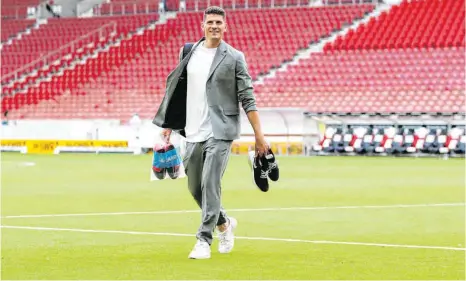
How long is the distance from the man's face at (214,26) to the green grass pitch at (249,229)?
2.00 meters

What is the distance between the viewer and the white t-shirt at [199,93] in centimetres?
959

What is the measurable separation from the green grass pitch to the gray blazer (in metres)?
1.21

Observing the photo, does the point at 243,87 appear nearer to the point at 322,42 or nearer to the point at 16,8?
the point at 322,42

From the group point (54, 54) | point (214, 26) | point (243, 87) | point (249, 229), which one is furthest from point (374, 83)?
point (214, 26)

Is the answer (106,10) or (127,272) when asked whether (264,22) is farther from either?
(127,272)

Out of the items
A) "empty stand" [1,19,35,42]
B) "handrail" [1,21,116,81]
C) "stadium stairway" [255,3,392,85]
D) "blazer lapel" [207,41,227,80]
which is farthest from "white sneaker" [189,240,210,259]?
"empty stand" [1,19,35,42]

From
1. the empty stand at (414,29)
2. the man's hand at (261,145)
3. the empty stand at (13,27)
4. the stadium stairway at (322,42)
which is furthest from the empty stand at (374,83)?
Result: the man's hand at (261,145)

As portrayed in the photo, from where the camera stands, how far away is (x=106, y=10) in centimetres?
5806

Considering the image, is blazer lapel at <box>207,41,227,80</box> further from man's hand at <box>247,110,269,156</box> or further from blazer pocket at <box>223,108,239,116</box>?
man's hand at <box>247,110,269,156</box>

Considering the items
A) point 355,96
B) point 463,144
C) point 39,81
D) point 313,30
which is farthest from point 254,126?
point 39,81

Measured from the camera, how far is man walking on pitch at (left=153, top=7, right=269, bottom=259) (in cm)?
952

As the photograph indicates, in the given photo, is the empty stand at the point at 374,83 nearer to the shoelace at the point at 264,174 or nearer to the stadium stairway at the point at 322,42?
the stadium stairway at the point at 322,42

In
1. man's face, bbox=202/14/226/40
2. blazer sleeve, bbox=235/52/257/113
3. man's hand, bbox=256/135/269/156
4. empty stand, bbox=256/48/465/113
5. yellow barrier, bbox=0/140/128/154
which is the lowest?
yellow barrier, bbox=0/140/128/154

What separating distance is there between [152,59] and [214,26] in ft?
135
